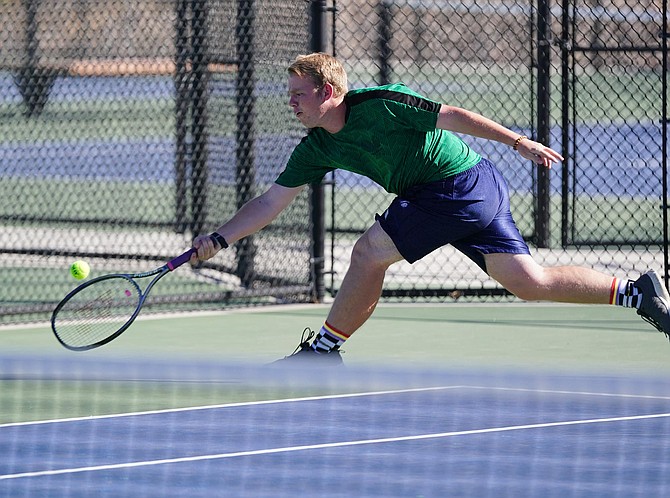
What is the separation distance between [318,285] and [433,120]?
135 inches

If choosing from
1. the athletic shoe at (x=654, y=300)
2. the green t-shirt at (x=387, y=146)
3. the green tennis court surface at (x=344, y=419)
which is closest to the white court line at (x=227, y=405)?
the green tennis court surface at (x=344, y=419)

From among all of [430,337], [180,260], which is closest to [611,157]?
[430,337]

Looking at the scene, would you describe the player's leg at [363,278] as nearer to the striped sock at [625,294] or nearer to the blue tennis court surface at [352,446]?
the blue tennis court surface at [352,446]

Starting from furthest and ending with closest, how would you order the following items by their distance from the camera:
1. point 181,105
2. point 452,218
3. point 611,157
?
point 611,157, point 181,105, point 452,218

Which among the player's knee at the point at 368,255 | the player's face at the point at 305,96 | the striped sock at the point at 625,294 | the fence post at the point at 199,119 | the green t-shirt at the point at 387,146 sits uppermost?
the fence post at the point at 199,119

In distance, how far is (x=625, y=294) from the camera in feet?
21.2

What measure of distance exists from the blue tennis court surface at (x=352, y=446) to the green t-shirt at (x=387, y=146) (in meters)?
0.92

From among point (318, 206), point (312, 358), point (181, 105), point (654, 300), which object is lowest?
point (312, 358)

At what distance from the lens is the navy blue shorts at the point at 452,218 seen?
609 centimetres

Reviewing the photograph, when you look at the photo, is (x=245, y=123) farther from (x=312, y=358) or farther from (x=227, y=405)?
(x=227, y=405)

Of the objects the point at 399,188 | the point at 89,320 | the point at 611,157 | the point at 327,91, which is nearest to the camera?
the point at 327,91

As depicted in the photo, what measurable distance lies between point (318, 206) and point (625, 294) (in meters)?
3.10

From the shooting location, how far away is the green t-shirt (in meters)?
5.94

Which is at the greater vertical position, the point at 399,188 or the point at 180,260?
the point at 399,188
